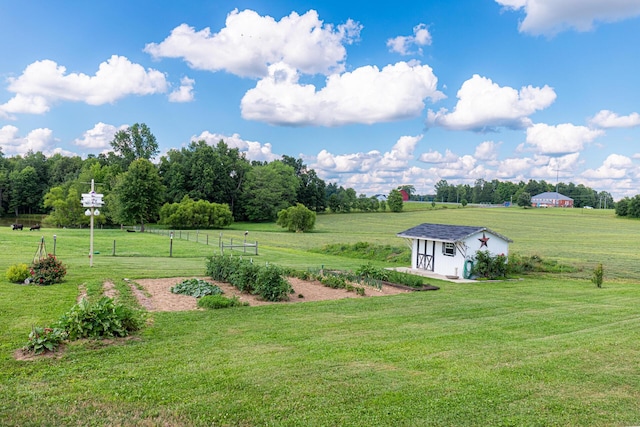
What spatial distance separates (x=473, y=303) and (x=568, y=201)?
163 meters

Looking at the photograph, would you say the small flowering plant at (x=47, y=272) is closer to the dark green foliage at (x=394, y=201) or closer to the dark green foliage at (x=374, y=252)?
the dark green foliage at (x=374, y=252)

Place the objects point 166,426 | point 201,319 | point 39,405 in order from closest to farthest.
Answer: point 166,426, point 39,405, point 201,319

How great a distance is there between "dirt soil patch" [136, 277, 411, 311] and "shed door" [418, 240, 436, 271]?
660cm

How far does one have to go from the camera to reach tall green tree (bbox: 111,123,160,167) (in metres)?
83.9

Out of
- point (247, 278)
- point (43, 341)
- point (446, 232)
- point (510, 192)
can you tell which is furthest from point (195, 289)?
Result: point (510, 192)

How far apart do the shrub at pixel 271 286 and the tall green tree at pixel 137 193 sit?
152 ft

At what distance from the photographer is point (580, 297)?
51.4 ft

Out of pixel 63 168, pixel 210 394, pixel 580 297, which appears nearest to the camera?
pixel 210 394

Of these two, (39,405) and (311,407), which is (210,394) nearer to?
(311,407)

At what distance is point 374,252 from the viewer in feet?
103

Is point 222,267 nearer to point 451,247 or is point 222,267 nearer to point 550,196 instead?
point 451,247

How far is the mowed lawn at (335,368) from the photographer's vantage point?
539 centimetres

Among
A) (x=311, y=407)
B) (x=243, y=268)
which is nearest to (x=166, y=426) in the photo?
(x=311, y=407)

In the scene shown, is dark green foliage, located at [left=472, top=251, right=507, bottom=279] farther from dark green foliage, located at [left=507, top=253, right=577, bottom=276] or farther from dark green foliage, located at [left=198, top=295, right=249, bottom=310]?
dark green foliage, located at [left=198, top=295, right=249, bottom=310]
